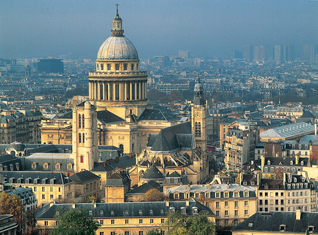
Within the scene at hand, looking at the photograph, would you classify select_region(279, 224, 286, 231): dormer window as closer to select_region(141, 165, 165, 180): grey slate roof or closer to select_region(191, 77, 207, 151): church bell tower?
select_region(141, 165, 165, 180): grey slate roof

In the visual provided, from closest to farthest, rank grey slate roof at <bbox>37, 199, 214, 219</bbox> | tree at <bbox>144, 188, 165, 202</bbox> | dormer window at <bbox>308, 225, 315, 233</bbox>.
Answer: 1. dormer window at <bbox>308, 225, 315, 233</bbox>
2. grey slate roof at <bbox>37, 199, 214, 219</bbox>
3. tree at <bbox>144, 188, 165, 202</bbox>

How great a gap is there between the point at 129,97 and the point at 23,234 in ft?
214

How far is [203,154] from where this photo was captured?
128 meters

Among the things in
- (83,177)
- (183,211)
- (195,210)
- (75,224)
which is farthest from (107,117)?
(75,224)

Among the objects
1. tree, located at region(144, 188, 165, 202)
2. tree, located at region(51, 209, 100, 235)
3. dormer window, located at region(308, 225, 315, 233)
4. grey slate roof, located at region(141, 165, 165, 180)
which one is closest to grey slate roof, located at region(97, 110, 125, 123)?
grey slate roof, located at region(141, 165, 165, 180)

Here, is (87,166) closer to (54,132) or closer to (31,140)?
(54,132)

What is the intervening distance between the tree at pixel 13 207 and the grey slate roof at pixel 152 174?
21823 millimetres

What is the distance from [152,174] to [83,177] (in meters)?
8.98

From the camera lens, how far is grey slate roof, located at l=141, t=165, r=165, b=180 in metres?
110

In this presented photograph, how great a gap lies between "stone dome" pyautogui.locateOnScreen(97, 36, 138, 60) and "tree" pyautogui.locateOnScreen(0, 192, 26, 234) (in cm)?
5956

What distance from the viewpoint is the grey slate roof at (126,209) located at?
9062cm

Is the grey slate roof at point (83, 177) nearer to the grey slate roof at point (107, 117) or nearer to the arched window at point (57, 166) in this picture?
the arched window at point (57, 166)

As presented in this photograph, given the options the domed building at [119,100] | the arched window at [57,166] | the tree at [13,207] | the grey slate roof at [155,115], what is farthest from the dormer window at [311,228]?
the grey slate roof at [155,115]

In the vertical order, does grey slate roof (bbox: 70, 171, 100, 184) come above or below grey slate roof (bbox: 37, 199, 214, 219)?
above
